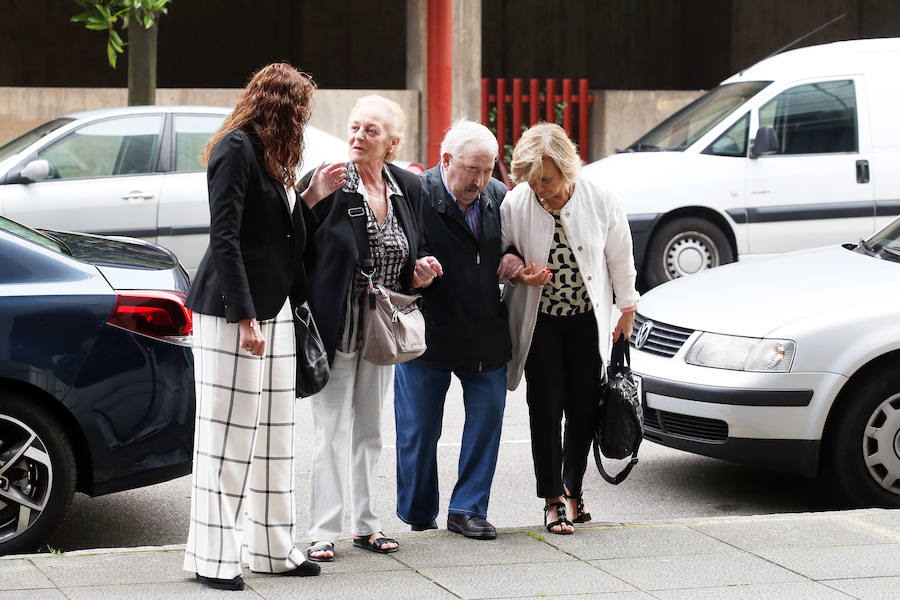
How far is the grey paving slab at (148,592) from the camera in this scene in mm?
4168

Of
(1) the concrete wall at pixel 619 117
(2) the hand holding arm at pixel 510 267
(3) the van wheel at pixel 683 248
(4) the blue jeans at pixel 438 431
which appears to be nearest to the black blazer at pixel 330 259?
(4) the blue jeans at pixel 438 431

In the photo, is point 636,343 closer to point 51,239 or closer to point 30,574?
point 51,239

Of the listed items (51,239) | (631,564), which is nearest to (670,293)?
(631,564)

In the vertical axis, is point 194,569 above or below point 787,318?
below

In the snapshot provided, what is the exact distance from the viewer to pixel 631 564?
4680 mm

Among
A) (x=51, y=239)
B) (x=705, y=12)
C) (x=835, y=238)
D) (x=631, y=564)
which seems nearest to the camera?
(x=631, y=564)

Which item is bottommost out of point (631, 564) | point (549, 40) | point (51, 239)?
point (631, 564)

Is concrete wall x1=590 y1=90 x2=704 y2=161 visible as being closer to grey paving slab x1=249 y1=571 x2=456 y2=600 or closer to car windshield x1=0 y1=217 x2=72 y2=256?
car windshield x1=0 y1=217 x2=72 y2=256

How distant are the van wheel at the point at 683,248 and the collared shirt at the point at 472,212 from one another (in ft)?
22.3

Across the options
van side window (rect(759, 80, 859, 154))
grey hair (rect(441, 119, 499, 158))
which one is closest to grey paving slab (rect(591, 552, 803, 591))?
grey hair (rect(441, 119, 499, 158))

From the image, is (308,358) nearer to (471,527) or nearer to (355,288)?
(355,288)

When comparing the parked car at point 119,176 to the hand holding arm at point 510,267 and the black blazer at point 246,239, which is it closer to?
the hand holding arm at point 510,267

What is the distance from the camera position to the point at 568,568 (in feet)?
15.1

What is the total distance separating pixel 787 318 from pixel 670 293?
3.04 ft
